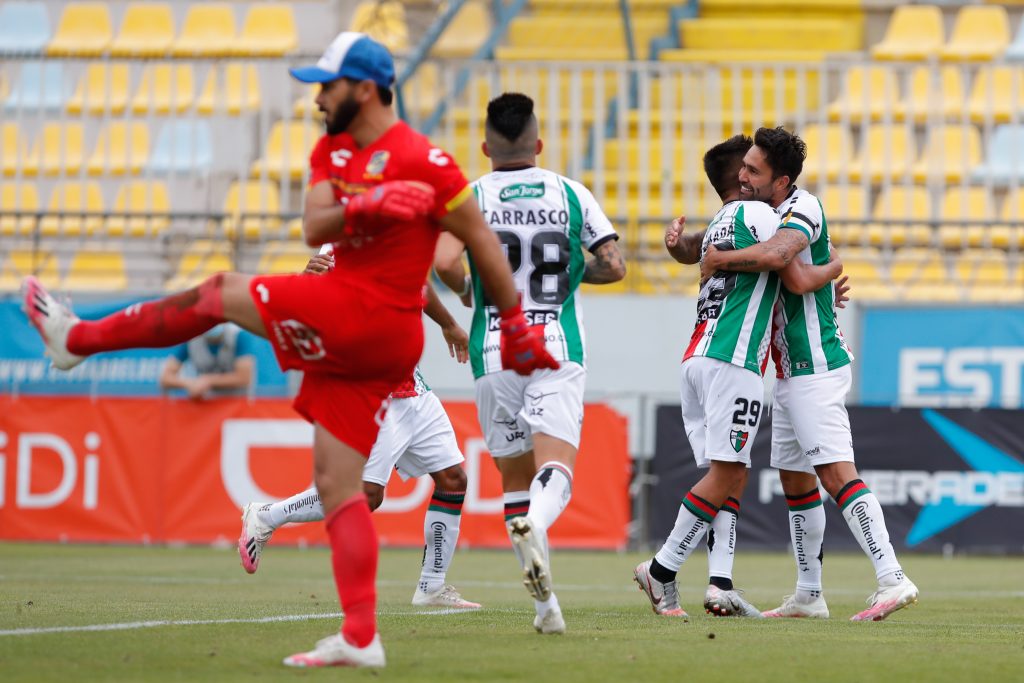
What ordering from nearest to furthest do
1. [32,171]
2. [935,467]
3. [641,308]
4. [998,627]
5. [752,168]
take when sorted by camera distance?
[998,627]
[752,168]
[935,467]
[641,308]
[32,171]

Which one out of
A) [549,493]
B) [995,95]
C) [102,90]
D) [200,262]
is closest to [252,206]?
[200,262]

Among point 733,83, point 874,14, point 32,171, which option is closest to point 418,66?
point 733,83

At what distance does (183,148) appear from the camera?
19344 mm

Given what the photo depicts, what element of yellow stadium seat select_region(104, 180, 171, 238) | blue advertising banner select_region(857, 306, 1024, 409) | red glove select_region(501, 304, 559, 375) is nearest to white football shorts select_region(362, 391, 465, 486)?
red glove select_region(501, 304, 559, 375)

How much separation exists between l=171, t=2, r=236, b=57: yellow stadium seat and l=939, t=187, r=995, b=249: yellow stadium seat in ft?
31.2

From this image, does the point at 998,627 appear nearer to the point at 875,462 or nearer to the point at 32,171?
the point at 875,462

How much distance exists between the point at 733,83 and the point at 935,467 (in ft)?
18.8

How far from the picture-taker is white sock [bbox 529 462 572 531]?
6023 mm

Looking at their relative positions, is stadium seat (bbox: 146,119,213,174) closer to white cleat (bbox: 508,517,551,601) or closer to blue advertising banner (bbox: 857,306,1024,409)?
blue advertising banner (bbox: 857,306,1024,409)

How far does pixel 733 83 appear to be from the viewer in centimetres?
1817

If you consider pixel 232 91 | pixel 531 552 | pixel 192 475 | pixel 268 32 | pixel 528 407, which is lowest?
pixel 192 475

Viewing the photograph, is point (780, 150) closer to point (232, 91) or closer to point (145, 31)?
point (232, 91)

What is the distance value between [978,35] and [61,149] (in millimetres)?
11385

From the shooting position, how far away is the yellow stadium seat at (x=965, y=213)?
664 inches
